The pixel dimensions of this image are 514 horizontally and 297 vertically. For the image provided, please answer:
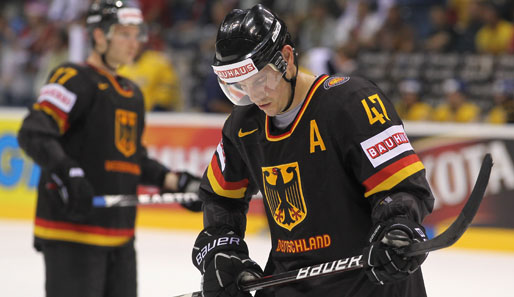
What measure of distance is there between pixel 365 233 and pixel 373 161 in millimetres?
209

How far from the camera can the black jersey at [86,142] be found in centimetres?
332

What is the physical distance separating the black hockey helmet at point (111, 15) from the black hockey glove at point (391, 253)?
1926 mm

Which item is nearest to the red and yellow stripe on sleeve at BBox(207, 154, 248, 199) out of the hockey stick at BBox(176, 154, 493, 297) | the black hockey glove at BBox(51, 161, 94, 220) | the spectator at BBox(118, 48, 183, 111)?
the hockey stick at BBox(176, 154, 493, 297)

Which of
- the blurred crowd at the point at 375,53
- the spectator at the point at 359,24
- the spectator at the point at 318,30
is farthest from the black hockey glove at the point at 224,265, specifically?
the spectator at the point at 318,30

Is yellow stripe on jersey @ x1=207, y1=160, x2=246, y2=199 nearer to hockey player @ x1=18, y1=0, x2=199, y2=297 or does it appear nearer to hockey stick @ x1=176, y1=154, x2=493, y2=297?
hockey stick @ x1=176, y1=154, x2=493, y2=297

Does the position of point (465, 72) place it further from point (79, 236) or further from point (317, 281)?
point (317, 281)

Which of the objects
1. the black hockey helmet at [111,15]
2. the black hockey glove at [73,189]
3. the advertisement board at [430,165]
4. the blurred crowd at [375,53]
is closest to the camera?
the black hockey glove at [73,189]

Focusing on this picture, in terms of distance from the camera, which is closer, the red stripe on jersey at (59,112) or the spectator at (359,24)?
the red stripe on jersey at (59,112)

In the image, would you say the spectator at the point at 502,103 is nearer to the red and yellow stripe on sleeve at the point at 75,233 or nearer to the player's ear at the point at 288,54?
the red and yellow stripe on sleeve at the point at 75,233

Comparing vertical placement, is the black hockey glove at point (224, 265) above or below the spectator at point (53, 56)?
above

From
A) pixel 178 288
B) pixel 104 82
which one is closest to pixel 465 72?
pixel 178 288

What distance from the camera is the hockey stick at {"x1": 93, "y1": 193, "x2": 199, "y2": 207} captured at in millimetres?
3375

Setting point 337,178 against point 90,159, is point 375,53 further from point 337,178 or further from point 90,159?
point 337,178

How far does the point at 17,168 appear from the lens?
7.75m
